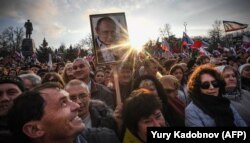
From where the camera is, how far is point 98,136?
9.00ft

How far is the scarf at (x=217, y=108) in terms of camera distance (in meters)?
3.42

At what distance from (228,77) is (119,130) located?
8.56 ft

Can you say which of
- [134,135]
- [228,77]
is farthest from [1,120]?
[228,77]

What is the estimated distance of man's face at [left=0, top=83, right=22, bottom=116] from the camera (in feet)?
10.8

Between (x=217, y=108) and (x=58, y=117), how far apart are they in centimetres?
215

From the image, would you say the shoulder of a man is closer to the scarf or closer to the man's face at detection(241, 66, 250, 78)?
the scarf

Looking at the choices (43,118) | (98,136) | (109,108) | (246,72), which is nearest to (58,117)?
(43,118)

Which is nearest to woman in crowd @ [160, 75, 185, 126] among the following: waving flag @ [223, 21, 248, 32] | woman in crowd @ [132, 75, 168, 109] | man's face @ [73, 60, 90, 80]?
woman in crowd @ [132, 75, 168, 109]

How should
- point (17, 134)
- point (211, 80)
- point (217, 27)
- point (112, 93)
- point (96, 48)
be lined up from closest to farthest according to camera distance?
point (17, 134)
point (96, 48)
point (211, 80)
point (112, 93)
point (217, 27)

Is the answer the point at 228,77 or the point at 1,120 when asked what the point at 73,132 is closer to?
the point at 1,120

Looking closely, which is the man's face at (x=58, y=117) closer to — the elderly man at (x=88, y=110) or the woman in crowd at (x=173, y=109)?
the elderly man at (x=88, y=110)

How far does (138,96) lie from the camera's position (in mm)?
2924

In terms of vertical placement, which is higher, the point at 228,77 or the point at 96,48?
the point at 96,48

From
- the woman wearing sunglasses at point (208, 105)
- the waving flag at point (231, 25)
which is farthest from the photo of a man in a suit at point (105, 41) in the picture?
the waving flag at point (231, 25)
